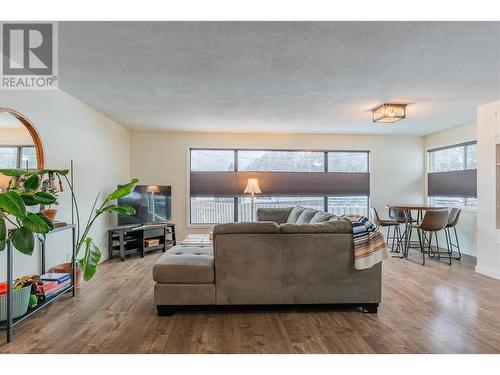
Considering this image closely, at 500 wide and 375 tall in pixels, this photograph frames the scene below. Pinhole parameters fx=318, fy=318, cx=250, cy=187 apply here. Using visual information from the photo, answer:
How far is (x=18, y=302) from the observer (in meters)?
2.55

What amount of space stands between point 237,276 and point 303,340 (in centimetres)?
81

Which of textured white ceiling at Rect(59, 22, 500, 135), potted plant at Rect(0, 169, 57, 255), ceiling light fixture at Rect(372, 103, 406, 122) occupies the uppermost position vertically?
textured white ceiling at Rect(59, 22, 500, 135)

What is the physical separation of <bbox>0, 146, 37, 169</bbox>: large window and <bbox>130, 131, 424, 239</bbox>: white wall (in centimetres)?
315

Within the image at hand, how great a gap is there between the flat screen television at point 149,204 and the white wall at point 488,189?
508 centimetres

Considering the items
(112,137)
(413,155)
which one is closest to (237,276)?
(112,137)

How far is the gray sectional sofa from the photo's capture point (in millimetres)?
2912

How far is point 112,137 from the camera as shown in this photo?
5492 millimetres

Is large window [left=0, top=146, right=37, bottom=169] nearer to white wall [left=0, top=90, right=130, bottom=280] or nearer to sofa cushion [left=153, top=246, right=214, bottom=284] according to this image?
white wall [left=0, top=90, right=130, bottom=280]

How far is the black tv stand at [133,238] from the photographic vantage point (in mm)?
5227

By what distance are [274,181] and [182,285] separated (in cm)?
406

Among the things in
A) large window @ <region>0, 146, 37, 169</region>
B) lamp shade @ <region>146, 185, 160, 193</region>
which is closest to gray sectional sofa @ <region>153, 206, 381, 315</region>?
large window @ <region>0, 146, 37, 169</region>

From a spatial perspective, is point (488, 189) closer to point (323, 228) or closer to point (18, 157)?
point (323, 228)

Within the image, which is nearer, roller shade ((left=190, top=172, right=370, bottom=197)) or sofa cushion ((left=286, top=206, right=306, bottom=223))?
sofa cushion ((left=286, top=206, right=306, bottom=223))
